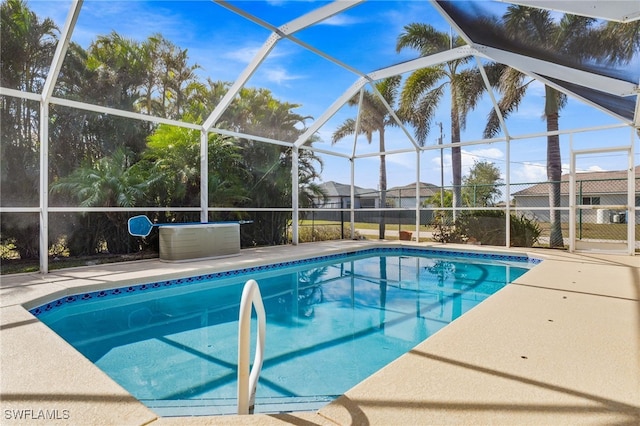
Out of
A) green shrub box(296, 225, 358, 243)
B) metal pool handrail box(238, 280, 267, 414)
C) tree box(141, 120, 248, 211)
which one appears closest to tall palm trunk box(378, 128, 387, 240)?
green shrub box(296, 225, 358, 243)

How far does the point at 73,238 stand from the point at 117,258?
33.8 inches

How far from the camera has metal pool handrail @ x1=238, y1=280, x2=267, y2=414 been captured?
5.27 feet

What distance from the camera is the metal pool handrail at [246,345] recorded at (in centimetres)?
161

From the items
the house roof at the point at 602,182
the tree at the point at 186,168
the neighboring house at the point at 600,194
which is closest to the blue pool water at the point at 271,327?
the tree at the point at 186,168

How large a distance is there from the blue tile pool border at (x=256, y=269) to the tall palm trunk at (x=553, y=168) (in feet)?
6.00

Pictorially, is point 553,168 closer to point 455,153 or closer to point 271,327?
point 455,153

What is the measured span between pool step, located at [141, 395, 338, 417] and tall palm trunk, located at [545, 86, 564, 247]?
27.5 ft

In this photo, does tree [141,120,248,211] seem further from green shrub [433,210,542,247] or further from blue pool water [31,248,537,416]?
green shrub [433,210,542,247]

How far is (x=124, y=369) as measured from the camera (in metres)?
3.02

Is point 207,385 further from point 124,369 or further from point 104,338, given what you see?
point 104,338

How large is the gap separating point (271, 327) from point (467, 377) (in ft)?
8.22

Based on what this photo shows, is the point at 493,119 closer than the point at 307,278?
No

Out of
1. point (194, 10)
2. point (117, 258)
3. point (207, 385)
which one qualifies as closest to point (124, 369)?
point (207, 385)

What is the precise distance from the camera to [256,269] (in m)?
7.00
